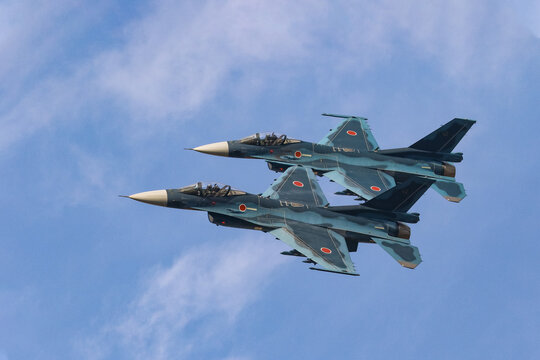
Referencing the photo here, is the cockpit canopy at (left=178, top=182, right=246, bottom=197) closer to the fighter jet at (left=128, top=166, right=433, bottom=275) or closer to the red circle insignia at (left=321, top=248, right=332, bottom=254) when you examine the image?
the fighter jet at (left=128, top=166, right=433, bottom=275)

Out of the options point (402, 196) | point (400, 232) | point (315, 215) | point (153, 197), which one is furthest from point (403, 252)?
point (153, 197)

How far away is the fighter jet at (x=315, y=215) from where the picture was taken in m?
59.0

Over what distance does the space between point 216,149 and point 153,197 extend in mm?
10121

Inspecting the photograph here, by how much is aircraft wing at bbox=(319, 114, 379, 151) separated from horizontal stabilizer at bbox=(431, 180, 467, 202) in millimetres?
5989

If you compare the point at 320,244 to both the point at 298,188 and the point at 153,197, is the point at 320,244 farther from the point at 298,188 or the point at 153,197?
the point at 153,197

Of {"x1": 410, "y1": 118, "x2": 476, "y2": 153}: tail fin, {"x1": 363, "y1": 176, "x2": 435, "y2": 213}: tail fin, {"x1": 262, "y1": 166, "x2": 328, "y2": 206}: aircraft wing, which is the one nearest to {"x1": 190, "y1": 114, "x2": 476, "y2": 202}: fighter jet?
{"x1": 410, "y1": 118, "x2": 476, "y2": 153}: tail fin

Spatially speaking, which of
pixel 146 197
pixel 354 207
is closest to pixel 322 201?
pixel 354 207

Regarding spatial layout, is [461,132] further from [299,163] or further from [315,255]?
[315,255]

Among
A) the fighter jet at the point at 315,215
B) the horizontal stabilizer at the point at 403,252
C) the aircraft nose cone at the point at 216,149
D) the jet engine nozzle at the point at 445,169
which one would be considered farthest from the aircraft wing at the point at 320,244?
Answer: the jet engine nozzle at the point at 445,169

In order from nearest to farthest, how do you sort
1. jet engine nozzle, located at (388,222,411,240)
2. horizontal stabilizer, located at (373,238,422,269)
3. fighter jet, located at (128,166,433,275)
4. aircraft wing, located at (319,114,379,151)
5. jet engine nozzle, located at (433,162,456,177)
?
horizontal stabilizer, located at (373,238,422,269), fighter jet, located at (128,166,433,275), jet engine nozzle, located at (388,222,411,240), jet engine nozzle, located at (433,162,456,177), aircraft wing, located at (319,114,379,151)

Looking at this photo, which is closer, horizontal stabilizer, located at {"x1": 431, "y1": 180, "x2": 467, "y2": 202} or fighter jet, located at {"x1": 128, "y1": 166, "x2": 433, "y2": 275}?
fighter jet, located at {"x1": 128, "y1": 166, "x2": 433, "y2": 275}

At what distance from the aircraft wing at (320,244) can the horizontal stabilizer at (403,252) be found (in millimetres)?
2623

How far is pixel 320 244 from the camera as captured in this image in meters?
58.2

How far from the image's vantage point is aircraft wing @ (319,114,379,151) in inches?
2788
